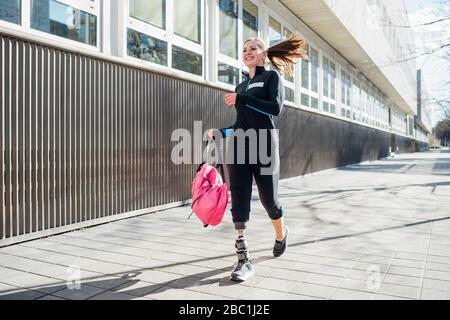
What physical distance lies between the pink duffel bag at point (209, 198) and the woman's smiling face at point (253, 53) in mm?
1015

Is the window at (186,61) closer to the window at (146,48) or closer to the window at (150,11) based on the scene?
the window at (146,48)

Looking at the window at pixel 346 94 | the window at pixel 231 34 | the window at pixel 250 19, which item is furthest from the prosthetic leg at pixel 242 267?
the window at pixel 346 94

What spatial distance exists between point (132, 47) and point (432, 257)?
501 cm

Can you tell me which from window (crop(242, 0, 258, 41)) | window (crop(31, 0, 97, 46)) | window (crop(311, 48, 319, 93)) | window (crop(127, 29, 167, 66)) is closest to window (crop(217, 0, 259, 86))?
window (crop(242, 0, 258, 41))

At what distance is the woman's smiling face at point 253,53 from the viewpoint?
3.60m

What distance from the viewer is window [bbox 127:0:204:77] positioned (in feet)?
22.0

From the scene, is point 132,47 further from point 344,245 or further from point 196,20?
point 344,245

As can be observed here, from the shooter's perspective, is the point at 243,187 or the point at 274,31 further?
the point at 274,31

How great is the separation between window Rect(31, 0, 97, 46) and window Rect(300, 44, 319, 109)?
32.1 feet

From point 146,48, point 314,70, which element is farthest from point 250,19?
point 314,70

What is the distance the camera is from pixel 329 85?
699 inches

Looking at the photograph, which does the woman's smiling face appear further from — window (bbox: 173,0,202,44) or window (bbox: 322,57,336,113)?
window (bbox: 322,57,336,113)

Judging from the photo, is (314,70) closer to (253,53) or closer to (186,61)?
(186,61)

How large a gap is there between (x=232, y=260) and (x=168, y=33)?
4807 millimetres
